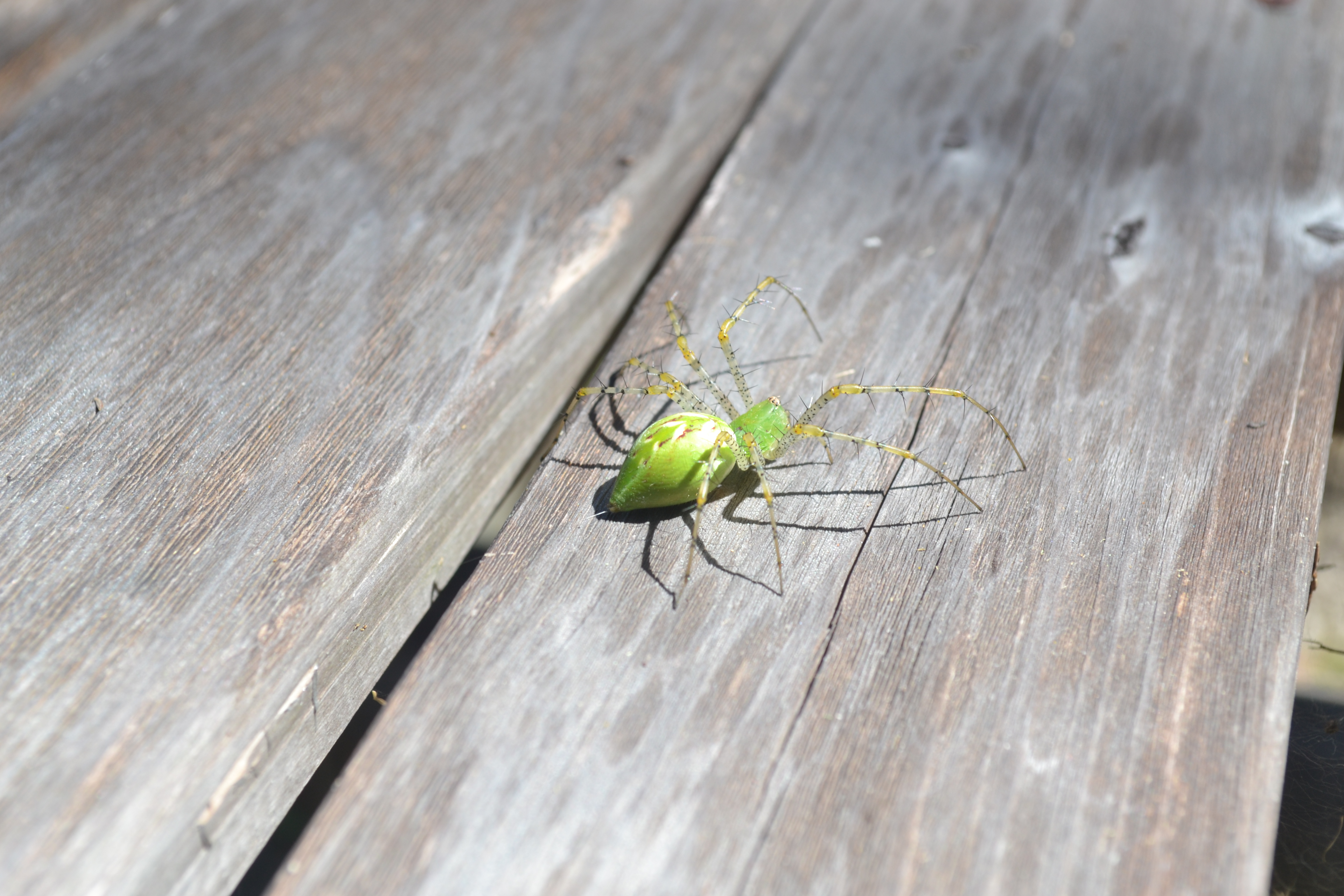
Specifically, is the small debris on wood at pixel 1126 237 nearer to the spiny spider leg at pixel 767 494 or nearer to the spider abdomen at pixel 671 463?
the spiny spider leg at pixel 767 494

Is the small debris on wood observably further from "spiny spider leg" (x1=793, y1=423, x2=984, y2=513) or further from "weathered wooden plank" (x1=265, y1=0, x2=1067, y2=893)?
"spiny spider leg" (x1=793, y1=423, x2=984, y2=513)

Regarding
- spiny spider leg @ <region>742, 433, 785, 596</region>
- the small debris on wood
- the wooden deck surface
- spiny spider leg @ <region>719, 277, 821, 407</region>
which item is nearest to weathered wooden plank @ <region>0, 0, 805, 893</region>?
the wooden deck surface

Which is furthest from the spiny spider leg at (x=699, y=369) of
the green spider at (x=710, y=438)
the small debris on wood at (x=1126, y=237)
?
the small debris on wood at (x=1126, y=237)

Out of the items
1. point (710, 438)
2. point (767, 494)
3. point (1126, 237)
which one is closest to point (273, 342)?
point (710, 438)

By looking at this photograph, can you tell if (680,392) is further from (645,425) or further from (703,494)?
(703,494)

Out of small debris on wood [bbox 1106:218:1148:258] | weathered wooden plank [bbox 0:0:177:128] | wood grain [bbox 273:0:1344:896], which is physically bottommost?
small debris on wood [bbox 1106:218:1148:258]

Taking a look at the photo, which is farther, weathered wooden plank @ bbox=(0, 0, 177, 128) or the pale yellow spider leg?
weathered wooden plank @ bbox=(0, 0, 177, 128)

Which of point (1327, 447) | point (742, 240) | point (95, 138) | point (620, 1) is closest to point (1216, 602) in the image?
point (1327, 447)

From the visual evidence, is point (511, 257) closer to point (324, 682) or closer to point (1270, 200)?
A: point (324, 682)
